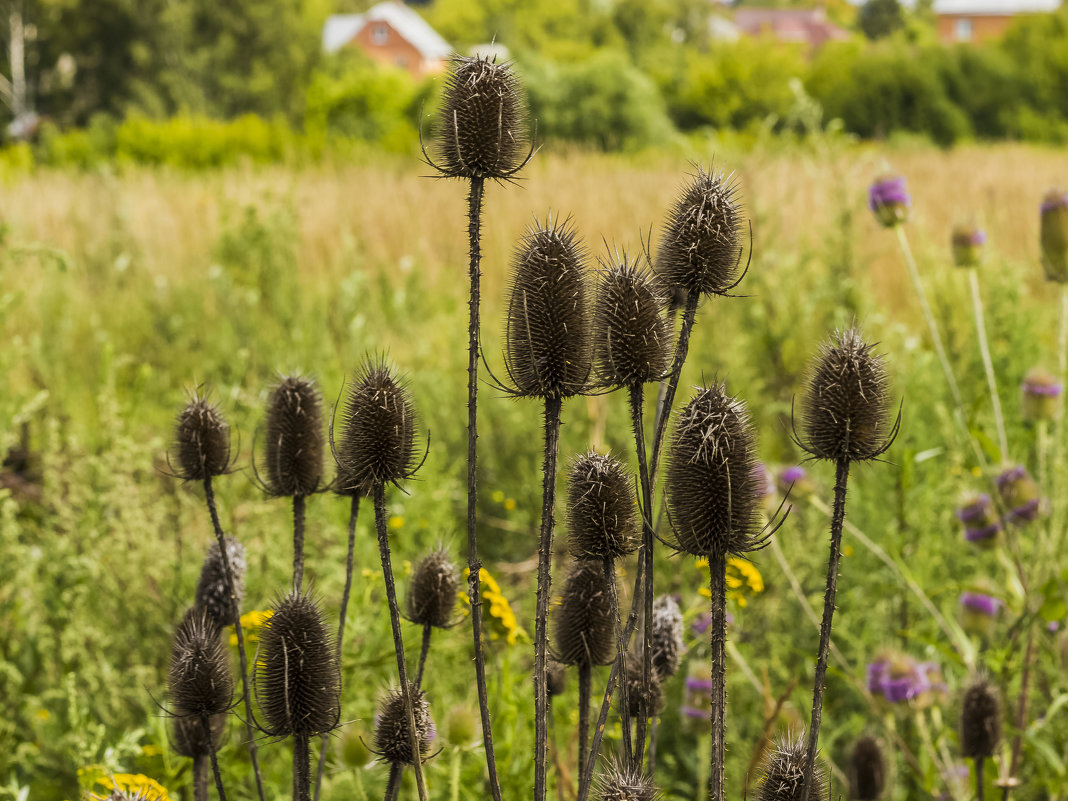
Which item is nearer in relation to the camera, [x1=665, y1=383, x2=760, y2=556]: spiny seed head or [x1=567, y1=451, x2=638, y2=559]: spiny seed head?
[x1=665, y1=383, x2=760, y2=556]: spiny seed head

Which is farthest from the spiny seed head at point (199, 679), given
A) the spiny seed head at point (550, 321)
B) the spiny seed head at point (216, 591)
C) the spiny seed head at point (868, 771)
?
the spiny seed head at point (868, 771)

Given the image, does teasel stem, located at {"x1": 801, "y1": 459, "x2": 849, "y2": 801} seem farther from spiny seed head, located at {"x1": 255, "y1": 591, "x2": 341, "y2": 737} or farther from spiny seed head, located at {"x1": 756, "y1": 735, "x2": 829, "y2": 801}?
spiny seed head, located at {"x1": 255, "y1": 591, "x2": 341, "y2": 737}

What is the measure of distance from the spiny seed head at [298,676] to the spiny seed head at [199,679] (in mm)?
135

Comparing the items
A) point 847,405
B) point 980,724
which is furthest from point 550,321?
point 980,724

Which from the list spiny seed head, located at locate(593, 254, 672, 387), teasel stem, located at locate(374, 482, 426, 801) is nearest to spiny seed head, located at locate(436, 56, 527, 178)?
spiny seed head, located at locate(593, 254, 672, 387)

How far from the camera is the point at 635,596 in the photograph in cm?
136

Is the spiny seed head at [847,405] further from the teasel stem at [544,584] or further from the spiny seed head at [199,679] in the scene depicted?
the spiny seed head at [199,679]

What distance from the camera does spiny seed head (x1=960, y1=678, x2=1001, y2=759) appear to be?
6.57 ft

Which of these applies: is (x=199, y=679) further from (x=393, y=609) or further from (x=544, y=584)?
(x=544, y=584)

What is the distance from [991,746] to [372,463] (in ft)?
4.67

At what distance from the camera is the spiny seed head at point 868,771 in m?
2.11

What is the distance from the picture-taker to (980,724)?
6.57 feet

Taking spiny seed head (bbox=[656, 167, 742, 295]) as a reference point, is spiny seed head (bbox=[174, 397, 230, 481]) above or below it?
below

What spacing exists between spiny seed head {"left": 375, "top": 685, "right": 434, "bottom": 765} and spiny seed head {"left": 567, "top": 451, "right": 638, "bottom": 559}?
0.42 metres
